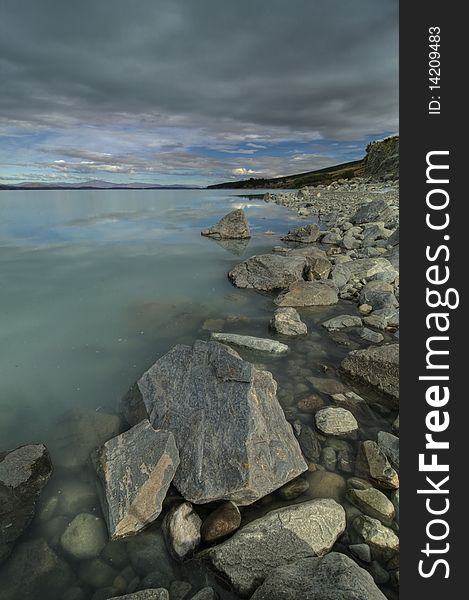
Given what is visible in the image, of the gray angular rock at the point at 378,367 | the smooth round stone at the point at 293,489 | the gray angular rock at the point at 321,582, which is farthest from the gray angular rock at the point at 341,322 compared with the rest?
the gray angular rock at the point at 321,582

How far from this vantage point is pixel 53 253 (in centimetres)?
2009

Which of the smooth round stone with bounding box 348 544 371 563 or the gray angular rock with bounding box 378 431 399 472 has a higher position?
the gray angular rock with bounding box 378 431 399 472

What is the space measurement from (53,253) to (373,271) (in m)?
17.6

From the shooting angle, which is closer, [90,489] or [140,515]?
[140,515]

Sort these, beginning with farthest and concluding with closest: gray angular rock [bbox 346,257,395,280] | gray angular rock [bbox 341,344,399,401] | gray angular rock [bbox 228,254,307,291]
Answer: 1. gray angular rock [bbox 346,257,395,280]
2. gray angular rock [bbox 228,254,307,291]
3. gray angular rock [bbox 341,344,399,401]

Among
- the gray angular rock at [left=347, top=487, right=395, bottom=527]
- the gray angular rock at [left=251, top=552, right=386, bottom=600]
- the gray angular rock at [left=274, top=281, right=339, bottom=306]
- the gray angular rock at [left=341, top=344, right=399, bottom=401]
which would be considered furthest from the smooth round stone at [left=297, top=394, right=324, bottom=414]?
the gray angular rock at [left=274, top=281, right=339, bottom=306]

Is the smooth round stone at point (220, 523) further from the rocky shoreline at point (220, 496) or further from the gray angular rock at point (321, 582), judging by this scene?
the gray angular rock at point (321, 582)

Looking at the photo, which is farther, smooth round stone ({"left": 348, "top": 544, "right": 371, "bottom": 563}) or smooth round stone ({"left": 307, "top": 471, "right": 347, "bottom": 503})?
smooth round stone ({"left": 307, "top": 471, "right": 347, "bottom": 503})

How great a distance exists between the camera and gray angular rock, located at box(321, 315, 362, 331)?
10127mm

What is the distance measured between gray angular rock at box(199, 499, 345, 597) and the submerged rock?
21cm

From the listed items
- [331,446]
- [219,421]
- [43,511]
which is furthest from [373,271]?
[43,511]

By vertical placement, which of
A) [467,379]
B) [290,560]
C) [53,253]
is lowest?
[290,560]

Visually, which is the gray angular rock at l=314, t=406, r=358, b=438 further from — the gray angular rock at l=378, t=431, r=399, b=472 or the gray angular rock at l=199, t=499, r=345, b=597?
the gray angular rock at l=199, t=499, r=345, b=597

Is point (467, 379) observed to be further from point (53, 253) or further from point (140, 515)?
point (53, 253)
